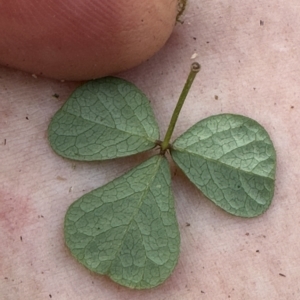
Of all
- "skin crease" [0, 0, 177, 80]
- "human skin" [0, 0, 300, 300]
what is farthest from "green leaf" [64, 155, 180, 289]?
"skin crease" [0, 0, 177, 80]

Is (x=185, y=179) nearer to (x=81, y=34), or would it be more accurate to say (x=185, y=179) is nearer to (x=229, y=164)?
(x=229, y=164)

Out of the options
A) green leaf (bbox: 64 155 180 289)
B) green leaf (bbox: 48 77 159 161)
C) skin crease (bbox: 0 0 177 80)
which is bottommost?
green leaf (bbox: 64 155 180 289)

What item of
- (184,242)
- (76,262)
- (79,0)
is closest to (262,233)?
(184,242)

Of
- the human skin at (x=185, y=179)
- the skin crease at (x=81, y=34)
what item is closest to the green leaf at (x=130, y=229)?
the human skin at (x=185, y=179)

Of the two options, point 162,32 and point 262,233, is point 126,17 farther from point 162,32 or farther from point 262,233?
point 262,233

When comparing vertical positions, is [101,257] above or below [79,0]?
below

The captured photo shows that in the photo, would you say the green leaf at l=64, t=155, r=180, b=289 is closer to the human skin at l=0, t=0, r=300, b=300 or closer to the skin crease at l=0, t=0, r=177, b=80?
the human skin at l=0, t=0, r=300, b=300
